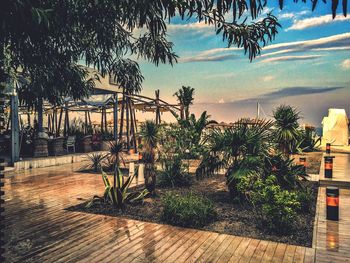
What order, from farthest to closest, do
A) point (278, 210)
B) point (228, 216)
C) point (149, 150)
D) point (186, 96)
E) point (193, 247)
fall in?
point (186, 96) → point (149, 150) → point (228, 216) → point (278, 210) → point (193, 247)

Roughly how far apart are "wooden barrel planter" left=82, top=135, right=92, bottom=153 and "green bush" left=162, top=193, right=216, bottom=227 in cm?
1054

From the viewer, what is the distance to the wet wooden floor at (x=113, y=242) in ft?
11.2

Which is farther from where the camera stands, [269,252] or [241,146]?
[241,146]

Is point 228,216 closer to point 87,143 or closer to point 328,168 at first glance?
point 328,168

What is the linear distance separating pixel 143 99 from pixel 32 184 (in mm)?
9141

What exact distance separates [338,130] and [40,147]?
20.4 metres

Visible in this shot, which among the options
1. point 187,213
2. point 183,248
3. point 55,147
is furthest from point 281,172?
point 55,147

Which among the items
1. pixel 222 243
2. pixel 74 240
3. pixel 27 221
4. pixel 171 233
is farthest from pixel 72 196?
pixel 222 243

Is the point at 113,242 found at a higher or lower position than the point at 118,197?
lower

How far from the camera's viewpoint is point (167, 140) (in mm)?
8133

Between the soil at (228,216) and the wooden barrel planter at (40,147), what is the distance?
281 inches

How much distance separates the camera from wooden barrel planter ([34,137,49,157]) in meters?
11.9

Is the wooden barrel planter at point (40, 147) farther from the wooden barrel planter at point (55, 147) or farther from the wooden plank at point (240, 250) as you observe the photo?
the wooden plank at point (240, 250)

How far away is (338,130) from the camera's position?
21.7m
